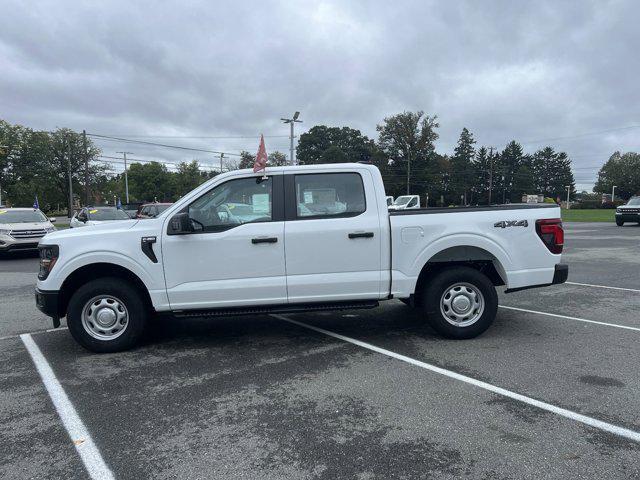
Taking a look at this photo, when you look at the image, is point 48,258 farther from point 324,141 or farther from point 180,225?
point 324,141

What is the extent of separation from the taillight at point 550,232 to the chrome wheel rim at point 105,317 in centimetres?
489

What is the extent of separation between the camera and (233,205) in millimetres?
5258

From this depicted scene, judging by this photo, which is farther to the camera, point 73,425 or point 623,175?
point 623,175

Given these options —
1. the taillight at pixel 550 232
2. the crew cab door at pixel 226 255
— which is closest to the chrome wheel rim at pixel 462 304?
the taillight at pixel 550 232

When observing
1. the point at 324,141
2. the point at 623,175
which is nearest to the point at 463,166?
the point at 324,141

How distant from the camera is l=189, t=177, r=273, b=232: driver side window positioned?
17.0 feet

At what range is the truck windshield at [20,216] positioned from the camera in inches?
598

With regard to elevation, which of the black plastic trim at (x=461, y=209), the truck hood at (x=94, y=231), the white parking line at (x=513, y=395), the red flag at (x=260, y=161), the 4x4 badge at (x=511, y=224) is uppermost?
the red flag at (x=260, y=161)

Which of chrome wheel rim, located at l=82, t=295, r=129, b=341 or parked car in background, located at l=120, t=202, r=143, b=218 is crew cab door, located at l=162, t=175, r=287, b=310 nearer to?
chrome wheel rim, located at l=82, t=295, r=129, b=341

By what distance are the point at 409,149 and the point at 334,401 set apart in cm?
8387

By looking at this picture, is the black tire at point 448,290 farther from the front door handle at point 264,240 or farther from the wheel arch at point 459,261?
the front door handle at point 264,240

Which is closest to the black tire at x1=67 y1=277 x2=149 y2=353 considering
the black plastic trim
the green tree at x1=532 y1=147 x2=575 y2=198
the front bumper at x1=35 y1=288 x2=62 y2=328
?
the front bumper at x1=35 y1=288 x2=62 y2=328

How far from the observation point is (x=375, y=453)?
3.15 meters

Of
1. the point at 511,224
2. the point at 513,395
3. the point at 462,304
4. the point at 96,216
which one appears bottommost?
the point at 513,395
